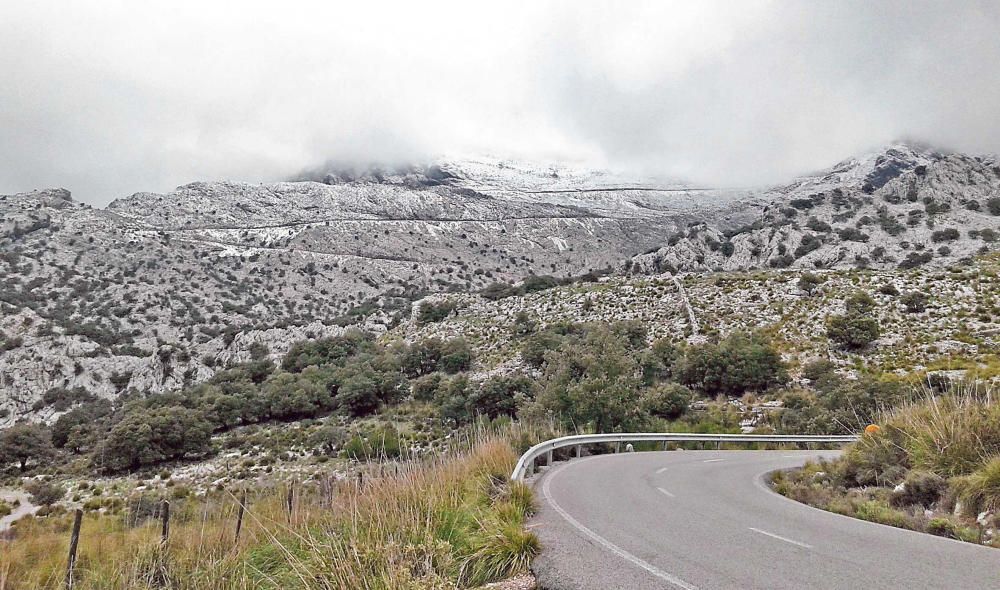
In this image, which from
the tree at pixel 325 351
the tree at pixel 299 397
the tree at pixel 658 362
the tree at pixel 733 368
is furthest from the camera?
the tree at pixel 325 351

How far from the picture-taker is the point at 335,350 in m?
70.0

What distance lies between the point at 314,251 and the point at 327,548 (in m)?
130

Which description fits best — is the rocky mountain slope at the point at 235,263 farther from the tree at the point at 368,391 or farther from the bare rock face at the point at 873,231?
the bare rock face at the point at 873,231

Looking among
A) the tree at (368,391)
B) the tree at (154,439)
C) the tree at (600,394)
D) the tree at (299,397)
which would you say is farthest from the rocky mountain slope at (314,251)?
the tree at (600,394)

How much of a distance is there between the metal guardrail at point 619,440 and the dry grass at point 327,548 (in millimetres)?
3091

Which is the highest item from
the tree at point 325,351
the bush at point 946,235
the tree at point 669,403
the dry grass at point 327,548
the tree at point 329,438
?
the bush at point 946,235

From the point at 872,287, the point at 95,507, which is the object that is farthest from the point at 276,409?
the point at 872,287

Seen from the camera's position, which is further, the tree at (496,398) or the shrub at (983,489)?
the tree at (496,398)

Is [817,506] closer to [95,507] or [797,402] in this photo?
[797,402]

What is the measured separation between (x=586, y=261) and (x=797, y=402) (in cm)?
10860

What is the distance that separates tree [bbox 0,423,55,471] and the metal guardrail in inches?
2143

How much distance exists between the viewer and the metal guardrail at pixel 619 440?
12.9 metres

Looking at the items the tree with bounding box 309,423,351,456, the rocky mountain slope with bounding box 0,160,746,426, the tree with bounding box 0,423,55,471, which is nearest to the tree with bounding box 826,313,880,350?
the tree with bounding box 309,423,351,456

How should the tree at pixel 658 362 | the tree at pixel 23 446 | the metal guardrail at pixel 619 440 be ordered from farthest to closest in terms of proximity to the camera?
the tree at pixel 23 446 < the tree at pixel 658 362 < the metal guardrail at pixel 619 440
